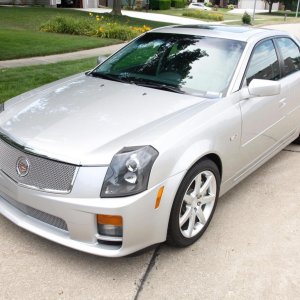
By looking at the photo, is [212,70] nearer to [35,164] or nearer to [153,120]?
[153,120]

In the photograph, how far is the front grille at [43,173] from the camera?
9.02 ft

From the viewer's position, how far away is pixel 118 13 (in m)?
25.1

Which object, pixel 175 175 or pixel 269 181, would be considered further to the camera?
pixel 269 181

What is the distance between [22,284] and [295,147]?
398 centimetres

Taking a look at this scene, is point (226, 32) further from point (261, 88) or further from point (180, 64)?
point (261, 88)

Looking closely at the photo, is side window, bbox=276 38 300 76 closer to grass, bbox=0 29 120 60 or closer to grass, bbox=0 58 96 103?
grass, bbox=0 58 96 103

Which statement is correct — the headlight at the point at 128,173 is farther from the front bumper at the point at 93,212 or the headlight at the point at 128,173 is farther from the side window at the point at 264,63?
the side window at the point at 264,63

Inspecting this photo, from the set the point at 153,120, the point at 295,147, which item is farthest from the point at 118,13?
the point at 153,120

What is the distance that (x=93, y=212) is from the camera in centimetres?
268

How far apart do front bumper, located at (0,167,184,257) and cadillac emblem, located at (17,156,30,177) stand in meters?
0.09

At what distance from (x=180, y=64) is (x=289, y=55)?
1476 mm

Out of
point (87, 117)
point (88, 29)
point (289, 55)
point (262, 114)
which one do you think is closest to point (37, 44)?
point (88, 29)

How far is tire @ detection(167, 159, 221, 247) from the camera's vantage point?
2.98m

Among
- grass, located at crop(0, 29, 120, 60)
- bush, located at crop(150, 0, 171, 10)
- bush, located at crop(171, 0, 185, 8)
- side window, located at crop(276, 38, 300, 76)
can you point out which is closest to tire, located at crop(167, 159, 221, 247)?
side window, located at crop(276, 38, 300, 76)
